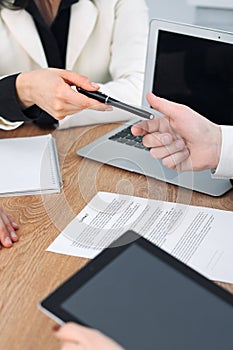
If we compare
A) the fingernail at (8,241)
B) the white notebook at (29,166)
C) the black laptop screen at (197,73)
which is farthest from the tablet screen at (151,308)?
the black laptop screen at (197,73)

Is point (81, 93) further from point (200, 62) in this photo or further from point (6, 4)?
point (6, 4)

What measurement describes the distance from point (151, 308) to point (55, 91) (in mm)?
515

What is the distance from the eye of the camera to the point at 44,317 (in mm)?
731

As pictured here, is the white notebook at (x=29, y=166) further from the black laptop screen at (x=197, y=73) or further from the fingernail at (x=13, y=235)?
the black laptop screen at (x=197, y=73)

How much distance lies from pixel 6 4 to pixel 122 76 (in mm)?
345

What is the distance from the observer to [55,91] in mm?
1027

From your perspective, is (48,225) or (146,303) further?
(48,225)

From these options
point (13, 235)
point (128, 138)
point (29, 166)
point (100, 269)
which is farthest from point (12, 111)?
point (100, 269)

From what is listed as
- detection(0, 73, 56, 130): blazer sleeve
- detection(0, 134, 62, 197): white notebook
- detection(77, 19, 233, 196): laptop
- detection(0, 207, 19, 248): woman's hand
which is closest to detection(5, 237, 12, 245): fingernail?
detection(0, 207, 19, 248): woman's hand

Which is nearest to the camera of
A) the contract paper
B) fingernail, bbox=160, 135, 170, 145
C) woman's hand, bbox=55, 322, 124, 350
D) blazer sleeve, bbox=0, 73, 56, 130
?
woman's hand, bbox=55, 322, 124, 350

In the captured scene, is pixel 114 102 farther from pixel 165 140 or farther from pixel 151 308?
pixel 151 308

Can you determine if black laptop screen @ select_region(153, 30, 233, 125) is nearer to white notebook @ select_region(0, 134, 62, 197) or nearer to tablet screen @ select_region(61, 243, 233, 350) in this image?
white notebook @ select_region(0, 134, 62, 197)

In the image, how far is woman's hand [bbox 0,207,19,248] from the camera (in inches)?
34.0

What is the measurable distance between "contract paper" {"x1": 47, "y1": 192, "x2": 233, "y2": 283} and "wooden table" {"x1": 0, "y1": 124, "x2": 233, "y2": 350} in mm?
19
